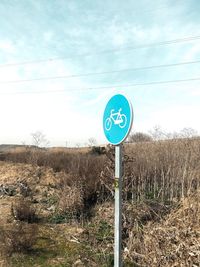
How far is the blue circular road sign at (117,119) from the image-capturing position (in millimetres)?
3461

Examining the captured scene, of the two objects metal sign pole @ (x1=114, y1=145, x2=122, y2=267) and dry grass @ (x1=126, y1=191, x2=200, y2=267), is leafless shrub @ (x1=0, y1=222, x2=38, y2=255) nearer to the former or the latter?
dry grass @ (x1=126, y1=191, x2=200, y2=267)

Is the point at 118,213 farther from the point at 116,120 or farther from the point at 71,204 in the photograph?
the point at 71,204

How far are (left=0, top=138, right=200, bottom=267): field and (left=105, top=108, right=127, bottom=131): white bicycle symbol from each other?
201 centimetres

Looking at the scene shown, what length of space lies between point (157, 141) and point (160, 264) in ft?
22.7

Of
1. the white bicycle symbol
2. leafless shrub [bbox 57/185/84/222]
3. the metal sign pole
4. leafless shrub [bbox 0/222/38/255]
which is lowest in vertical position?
leafless shrub [bbox 0/222/38/255]

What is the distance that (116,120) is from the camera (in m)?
3.62

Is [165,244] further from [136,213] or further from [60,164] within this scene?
[60,164]

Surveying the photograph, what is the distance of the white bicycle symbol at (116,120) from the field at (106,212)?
2010mm

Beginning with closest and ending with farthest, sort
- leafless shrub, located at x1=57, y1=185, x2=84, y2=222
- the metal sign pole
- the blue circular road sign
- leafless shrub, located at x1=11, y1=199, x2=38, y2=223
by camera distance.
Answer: the blue circular road sign, the metal sign pole, leafless shrub, located at x1=11, y1=199, x2=38, y2=223, leafless shrub, located at x1=57, y1=185, x2=84, y2=222

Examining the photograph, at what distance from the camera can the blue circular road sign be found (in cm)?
346

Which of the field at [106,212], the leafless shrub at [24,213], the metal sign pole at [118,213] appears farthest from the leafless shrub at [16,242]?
the metal sign pole at [118,213]

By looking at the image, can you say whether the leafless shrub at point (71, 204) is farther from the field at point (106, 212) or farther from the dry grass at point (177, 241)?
the dry grass at point (177, 241)

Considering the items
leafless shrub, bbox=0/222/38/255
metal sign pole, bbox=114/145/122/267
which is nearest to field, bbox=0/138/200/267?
leafless shrub, bbox=0/222/38/255

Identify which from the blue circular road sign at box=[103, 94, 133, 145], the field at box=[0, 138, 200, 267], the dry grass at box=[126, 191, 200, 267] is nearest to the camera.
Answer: the blue circular road sign at box=[103, 94, 133, 145]
